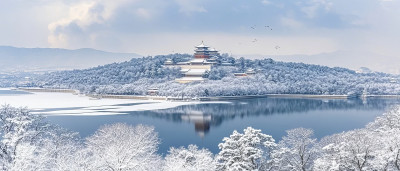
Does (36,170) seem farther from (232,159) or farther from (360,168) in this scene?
(360,168)

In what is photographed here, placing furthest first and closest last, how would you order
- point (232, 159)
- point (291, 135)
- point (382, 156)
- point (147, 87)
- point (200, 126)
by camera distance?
point (147, 87), point (200, 126), point (291, 135), point (232, 159), point (382, 156)

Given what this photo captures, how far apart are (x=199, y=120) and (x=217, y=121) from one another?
5.37 feet

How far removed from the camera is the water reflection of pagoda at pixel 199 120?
34906 mm

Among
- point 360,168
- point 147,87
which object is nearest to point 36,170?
point 360,168

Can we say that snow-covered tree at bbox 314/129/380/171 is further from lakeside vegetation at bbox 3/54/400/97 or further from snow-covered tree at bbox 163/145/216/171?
lakeside vegetation at bbox 3/54/400/97

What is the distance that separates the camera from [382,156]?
14.2 m

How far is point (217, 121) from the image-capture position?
134 ft

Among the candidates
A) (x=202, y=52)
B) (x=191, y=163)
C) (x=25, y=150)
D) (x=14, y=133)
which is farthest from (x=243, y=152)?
(x=202, y=52)

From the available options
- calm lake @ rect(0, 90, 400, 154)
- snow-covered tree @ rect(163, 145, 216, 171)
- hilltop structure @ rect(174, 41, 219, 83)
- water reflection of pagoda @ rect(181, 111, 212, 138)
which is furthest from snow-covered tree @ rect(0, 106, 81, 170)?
hilltop structure @ rect(174, 41, 219, 83)

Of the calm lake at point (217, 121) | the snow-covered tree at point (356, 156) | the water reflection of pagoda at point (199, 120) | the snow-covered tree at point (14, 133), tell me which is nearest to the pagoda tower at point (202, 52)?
the calm lake at point (217, 121)

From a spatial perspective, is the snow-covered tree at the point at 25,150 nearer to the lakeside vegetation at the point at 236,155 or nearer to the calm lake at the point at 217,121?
the lakeside vegetation at the point at 236,155

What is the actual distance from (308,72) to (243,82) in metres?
20.6

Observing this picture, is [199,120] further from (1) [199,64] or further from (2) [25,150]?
(1) [199,64]

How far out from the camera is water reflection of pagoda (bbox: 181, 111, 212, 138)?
115 ft
